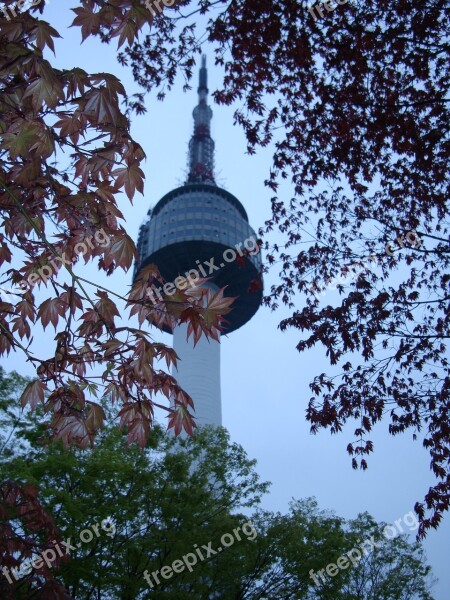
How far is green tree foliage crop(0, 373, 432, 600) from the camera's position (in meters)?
9.86

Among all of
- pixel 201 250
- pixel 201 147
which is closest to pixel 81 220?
pixel 201 250

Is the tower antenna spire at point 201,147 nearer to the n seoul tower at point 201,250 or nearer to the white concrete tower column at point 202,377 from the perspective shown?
the n seoul tower at point 201,250

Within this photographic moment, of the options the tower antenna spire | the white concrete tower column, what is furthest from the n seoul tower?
the tower antenna spire

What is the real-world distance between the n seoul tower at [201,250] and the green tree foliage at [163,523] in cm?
3471

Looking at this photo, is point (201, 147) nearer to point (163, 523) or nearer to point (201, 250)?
point (201, 250)

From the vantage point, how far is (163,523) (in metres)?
12.1

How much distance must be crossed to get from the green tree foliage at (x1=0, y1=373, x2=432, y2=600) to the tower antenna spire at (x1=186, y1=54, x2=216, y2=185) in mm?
49785

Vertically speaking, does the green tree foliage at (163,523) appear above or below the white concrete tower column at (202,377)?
below

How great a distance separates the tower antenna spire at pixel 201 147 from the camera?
63.0 metres

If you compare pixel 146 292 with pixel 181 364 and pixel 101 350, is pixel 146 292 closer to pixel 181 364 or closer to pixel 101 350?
pixel 101 350

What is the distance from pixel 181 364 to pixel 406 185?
47848 millimetres

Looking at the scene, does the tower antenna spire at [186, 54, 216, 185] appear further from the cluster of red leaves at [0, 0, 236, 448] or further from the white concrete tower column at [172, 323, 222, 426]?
the cluster of red leaves at [0, 0, 236, 448]

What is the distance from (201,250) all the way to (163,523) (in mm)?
44632

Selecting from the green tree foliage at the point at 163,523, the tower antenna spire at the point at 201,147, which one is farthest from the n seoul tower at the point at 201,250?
the green tree foliage at the point at 163,523
